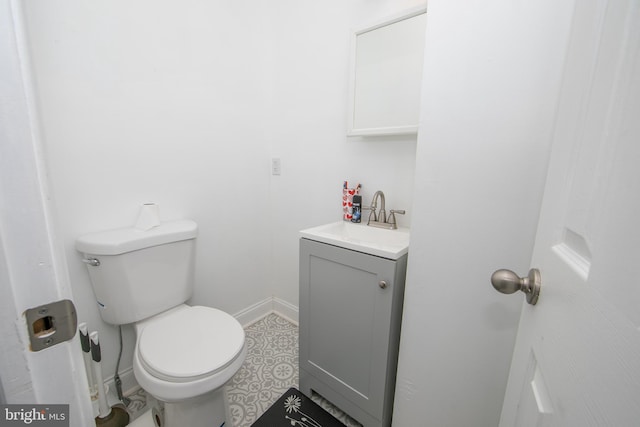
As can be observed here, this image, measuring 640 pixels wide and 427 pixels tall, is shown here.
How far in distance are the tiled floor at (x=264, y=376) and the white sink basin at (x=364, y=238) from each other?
849 millimetres

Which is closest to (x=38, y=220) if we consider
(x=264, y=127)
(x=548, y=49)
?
(x=548, y=49)

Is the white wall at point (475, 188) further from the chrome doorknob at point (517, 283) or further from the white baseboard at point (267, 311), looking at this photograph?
the white baseboard at point (267, 311)

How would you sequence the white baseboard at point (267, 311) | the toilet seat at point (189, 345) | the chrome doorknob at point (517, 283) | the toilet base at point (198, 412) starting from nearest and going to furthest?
the chrome doorknob at point (517, 283), the toilet seat at point (189, 345), the toilet base at point (198, 412), the white baseboard at point (267, 311)

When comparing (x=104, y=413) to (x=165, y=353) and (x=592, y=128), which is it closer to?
(x=165, y=353)

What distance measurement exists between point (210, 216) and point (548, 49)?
159cm

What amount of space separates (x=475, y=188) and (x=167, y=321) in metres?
1.32

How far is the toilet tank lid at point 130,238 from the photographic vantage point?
1046mm

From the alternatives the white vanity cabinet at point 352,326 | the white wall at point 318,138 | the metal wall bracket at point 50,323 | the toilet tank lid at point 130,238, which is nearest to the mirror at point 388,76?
the white wall at point 318,138

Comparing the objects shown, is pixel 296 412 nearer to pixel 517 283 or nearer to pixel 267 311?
pixel 267 311

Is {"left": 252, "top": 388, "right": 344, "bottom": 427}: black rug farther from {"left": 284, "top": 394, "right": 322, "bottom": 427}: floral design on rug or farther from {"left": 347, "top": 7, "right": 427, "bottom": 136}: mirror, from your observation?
{"left": 347, "top": 7, "right": 427, "bottom": 136}: mirror

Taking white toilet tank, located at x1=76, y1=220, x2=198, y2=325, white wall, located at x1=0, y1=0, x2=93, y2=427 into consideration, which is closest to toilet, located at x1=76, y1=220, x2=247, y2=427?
white toilet tank, located at x1=76, y1=220, x2=198, y2=325

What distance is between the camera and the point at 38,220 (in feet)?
1.02

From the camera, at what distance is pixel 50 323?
33cm

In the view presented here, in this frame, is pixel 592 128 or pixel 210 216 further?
pixel 210 216
